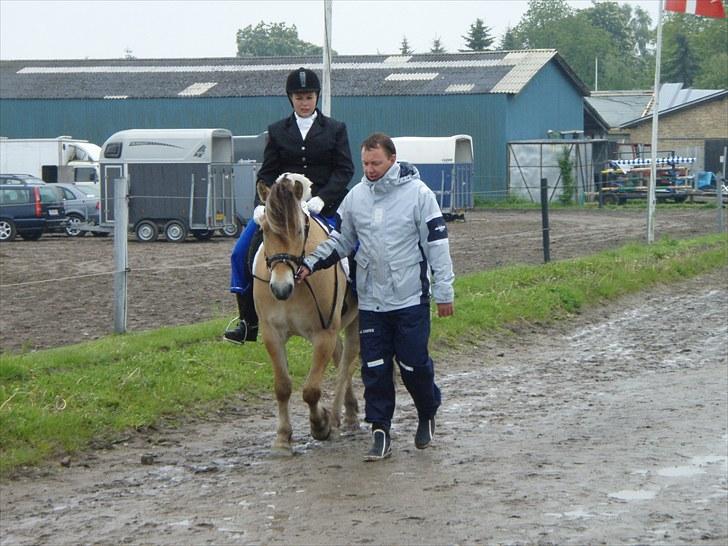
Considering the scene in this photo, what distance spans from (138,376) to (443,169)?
34874 millimetres

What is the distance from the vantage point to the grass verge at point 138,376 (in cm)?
888

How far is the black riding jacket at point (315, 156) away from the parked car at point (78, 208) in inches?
1072

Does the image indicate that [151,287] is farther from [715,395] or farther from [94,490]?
[94,490]

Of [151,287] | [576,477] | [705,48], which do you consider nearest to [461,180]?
[151,287]

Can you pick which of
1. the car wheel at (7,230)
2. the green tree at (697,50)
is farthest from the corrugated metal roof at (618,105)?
the car wheel at (7,230)

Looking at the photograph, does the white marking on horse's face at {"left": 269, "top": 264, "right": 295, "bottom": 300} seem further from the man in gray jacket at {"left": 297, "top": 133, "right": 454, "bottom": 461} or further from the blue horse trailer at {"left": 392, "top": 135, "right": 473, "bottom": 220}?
the blue horse trailer at {"left": 392, "top": 135, "right": 473, "bottom": 220}

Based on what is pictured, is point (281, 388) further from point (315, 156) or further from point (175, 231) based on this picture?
point (175, 231)

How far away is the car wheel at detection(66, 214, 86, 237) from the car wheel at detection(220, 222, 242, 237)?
4.21 metres

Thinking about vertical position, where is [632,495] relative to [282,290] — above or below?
below

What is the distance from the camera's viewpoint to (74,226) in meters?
35.6

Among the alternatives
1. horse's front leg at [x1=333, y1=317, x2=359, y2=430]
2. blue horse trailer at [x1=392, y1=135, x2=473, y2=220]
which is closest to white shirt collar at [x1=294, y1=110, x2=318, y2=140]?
horse's front leg at [x1=333, y1=317, x2=359, y2=430]

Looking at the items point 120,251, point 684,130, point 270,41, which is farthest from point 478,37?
point 120,251

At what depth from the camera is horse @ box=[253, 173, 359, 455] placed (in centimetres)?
823

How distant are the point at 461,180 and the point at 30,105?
89.2 ft
